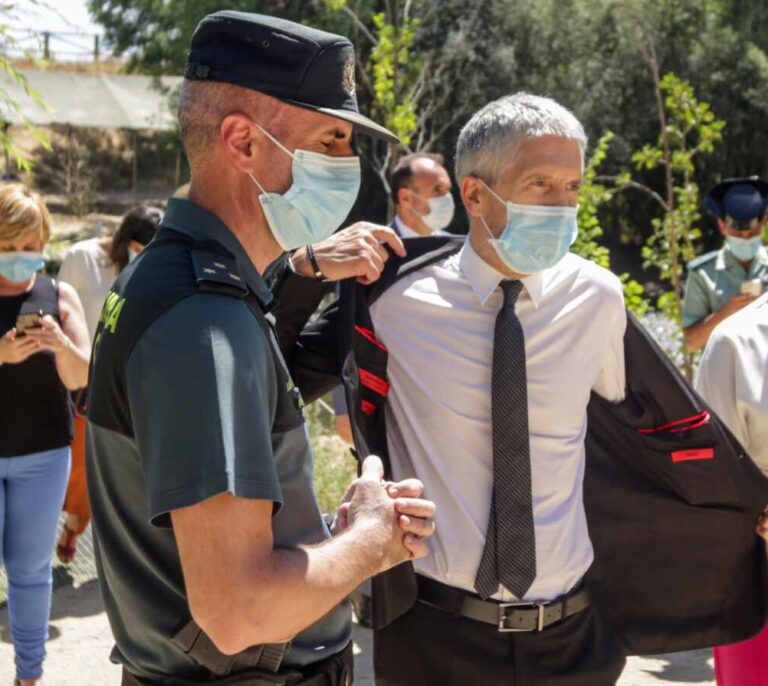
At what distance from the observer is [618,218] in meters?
26.4

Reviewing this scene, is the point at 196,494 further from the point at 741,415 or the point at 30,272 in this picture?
the point at 30,272

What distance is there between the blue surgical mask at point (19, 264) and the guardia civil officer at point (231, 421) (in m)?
2.68

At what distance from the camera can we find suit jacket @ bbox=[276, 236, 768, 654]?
3.02 m

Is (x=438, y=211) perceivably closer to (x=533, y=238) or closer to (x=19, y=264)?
(x=19, y=264)

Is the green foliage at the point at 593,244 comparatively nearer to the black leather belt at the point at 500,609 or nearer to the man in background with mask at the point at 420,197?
the man in background with mask at the point at 420,197

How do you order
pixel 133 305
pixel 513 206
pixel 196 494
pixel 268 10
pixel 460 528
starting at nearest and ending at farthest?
1. pixel 196 494
2. pixel 133 305
3. pixel 460 528
4. pixel 513 206
5. pixel 268 10

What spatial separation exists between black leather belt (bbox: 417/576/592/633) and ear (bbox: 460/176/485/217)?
3.26ft

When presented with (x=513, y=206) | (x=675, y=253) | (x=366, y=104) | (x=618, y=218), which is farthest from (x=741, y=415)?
(x=618, y=218)

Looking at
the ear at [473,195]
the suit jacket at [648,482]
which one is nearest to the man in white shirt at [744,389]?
the suit jacket at [648,482]

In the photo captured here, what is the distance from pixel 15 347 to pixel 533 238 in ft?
7.43

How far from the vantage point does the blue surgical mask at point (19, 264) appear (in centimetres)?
458

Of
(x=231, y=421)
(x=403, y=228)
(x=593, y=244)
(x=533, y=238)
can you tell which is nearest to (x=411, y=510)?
(x=231, y=421)

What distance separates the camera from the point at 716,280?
6.07m

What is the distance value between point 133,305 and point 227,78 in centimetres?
44
